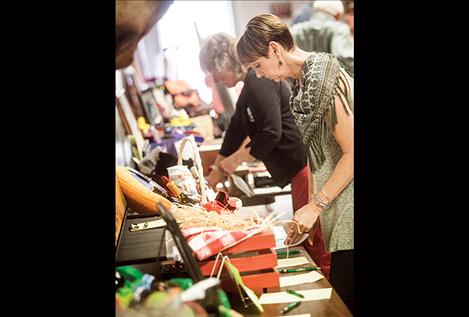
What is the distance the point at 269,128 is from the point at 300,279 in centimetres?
48

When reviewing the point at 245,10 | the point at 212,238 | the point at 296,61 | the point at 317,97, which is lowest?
the point at 212,238

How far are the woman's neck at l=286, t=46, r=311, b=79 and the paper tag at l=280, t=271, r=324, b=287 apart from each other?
605 mm

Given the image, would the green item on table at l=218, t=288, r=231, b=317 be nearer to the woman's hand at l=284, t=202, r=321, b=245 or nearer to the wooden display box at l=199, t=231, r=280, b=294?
the wooden display box at l=199, t=231, r=280, b=294

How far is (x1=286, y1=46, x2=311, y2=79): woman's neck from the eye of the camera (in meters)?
2.11

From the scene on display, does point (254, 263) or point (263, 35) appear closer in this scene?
point (254, 263)

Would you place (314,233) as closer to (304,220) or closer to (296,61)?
(304,220)

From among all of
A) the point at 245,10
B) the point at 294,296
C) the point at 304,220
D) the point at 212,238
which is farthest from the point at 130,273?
the point at 245,10

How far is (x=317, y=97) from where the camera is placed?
210cm

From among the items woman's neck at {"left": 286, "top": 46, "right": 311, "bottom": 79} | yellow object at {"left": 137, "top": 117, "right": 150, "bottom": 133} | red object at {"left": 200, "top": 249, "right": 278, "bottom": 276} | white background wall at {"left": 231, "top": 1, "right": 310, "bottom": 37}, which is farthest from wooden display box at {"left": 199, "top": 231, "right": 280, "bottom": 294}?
yellow object at {"left": 137, "top": 117, "right": 150, "bottom": 133}

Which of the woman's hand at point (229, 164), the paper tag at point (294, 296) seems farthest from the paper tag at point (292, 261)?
the woman's hand at point (229, 164)

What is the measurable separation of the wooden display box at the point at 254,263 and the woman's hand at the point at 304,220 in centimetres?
19
